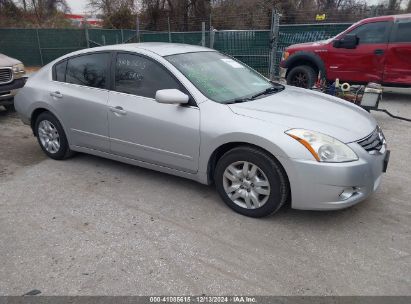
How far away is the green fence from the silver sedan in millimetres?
6615

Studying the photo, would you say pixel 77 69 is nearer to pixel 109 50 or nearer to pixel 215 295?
pixel 109 50

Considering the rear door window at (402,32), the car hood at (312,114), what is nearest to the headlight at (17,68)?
the car hood at (312,114)

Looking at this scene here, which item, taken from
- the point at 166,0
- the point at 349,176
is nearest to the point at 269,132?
the point at 349,176

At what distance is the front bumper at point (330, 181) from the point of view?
300 cm

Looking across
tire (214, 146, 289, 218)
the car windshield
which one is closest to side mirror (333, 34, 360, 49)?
the car windshield

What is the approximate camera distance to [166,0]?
21984mm

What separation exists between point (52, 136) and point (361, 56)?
21.9ft

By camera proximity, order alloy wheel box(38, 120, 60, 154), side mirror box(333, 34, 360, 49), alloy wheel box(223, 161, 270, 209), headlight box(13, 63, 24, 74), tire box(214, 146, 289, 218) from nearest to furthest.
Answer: tire box(214, 146, 289, 218) → alloy wheel box(223, 161, 270, 209) → alloy wheel box(38, 120, 60, 154) → headlight box(13, 63, 24, 74) → side mirror box(333, 34, 360, 49)

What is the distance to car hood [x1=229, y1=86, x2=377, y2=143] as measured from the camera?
3.21m

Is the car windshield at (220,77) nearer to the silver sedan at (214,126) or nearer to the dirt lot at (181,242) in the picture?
the silver sedan at (214,126)

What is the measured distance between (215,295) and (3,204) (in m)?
2.60

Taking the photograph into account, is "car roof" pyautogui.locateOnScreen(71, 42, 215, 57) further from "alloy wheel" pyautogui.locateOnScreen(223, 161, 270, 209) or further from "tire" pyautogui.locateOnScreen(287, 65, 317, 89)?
"tire" pyautogui.locateOnScreen(287, 65, 317, 89)

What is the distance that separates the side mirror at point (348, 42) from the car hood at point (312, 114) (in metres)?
4.70

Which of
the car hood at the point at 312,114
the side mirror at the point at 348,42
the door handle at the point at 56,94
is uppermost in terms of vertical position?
the side mirror at the point at 348,42
